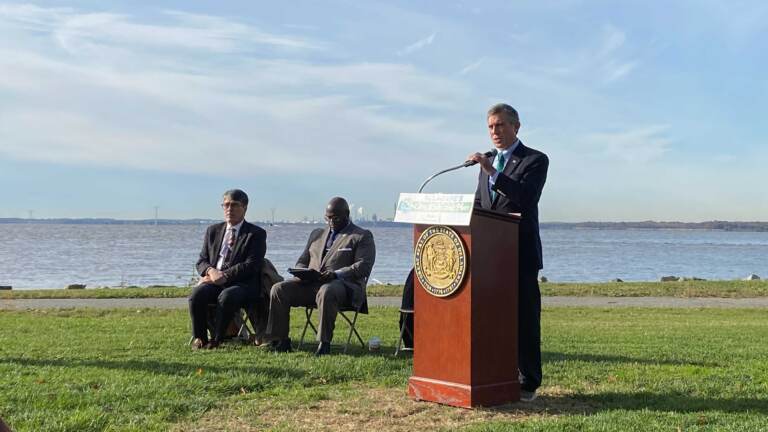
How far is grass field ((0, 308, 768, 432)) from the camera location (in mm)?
4836

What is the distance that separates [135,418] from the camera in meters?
4.87

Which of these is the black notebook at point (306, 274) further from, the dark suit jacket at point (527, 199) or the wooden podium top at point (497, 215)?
the wooden podium top at point (497, 215)

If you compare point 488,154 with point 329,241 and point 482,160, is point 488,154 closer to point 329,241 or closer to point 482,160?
point 482,160

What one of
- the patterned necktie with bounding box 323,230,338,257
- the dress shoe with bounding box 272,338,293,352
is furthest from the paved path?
the dress shoe with bounding box 272,338,293,352

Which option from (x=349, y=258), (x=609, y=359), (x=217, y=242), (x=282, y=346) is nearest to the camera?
(x=609, y=359)

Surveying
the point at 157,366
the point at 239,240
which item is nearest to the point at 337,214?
the point at 239,240

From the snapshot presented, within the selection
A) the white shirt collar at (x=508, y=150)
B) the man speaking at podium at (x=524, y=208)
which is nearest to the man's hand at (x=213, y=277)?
the man speaking at podium at (x=524, y=208)

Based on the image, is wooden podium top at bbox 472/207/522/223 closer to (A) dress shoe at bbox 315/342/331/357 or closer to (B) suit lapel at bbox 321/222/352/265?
(A) dress shoe at bbox 315/342/331/357

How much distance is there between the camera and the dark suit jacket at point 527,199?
212 inches

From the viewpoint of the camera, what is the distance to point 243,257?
8359mm

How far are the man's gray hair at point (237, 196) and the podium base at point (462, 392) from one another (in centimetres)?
367

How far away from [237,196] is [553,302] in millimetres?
10009

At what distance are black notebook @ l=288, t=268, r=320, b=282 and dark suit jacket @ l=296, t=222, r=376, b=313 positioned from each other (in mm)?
223

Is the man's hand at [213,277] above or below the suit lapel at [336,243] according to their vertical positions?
below
